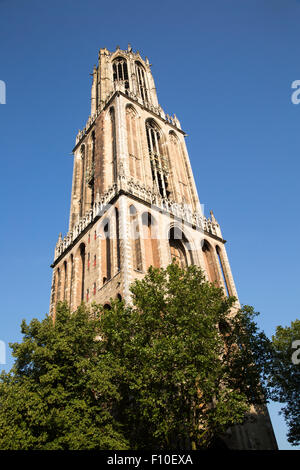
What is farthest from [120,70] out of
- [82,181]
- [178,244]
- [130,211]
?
[178,244]

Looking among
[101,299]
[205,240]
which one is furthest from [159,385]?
[205,240]

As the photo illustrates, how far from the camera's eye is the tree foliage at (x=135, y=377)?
15.3 meters

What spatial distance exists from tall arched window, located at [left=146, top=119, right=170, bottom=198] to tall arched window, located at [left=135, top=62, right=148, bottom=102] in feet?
21.0

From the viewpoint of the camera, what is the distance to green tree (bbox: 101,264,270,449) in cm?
1555

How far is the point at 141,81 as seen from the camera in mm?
51719

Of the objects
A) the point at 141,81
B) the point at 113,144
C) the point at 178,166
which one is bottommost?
the point at 113,144

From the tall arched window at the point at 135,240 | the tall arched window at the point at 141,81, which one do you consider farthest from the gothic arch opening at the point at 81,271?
the tall arched window at the point at 141,81

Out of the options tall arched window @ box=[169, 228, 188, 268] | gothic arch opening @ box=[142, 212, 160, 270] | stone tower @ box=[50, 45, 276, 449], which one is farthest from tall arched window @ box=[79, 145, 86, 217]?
tall arched window @ box=[169, 228, 188, 268]

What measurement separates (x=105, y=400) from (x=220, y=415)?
16.4 ft

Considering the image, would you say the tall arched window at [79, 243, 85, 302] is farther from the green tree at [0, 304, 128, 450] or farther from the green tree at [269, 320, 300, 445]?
the green tree at [269, 320, 300, 445]

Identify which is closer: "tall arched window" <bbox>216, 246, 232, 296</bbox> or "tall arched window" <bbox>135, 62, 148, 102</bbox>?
"tall arched window" <bbox>216, 246, 232, 296</bbox>

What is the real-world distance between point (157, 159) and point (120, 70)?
1930 cm

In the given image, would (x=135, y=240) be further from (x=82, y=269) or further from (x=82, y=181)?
(x=82, y=181)

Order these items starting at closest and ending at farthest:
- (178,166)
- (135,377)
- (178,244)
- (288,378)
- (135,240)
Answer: (135,377) → (288,378) → (135,240) → (178,244) → (178,166)
